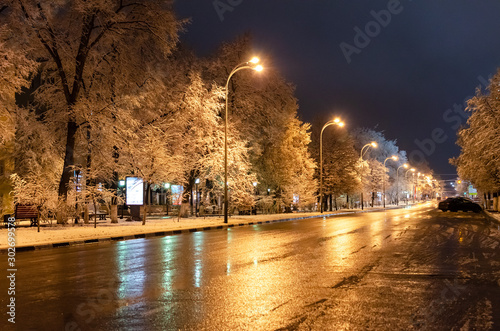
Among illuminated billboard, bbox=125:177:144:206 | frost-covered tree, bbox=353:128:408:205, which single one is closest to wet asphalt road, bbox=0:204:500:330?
illuminated billboard, bbox=125:177:144:206

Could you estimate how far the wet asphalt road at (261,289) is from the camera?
23.5 feet

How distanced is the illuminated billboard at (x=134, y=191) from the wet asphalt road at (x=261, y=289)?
15.5m

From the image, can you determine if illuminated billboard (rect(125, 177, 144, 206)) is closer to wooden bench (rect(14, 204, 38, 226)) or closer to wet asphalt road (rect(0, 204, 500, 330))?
wooden bench (rect(14, 204, 38, 226))

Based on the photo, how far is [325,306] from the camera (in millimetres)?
8039

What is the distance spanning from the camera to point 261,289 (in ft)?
31.1

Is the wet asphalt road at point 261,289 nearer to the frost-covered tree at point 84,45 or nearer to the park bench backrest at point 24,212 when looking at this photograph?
the park bench backrest at point 24,212

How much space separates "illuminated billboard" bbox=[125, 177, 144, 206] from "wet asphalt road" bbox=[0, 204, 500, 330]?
50.9ft

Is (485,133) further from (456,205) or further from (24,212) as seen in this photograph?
(24,212)

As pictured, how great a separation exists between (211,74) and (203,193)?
36.1 ft

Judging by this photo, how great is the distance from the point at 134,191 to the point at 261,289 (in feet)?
79.7

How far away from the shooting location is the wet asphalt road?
23.5 ft

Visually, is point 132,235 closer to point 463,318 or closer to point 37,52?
point 37,52

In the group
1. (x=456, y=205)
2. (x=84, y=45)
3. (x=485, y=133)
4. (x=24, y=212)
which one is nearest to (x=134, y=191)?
(x=24, y=212)

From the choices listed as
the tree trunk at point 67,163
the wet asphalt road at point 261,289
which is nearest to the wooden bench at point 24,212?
the tree trunk at point 67,163
